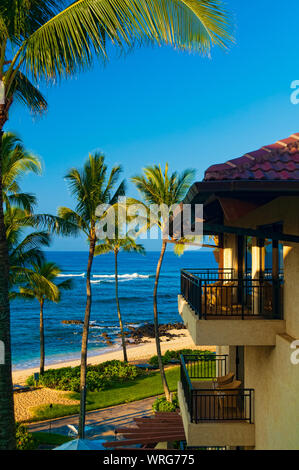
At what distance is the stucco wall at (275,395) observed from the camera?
21.8ft

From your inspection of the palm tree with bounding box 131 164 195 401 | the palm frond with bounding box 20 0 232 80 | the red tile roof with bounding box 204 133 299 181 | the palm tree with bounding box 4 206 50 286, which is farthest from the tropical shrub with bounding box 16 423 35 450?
the red tile roof with bounding box 204 133 299 181

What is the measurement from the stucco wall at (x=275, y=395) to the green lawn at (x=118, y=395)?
1425cm

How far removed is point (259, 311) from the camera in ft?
28.7

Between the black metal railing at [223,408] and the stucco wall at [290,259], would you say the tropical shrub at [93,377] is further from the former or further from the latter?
the stucco wall at [290,259]

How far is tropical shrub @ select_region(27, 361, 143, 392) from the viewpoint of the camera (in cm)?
2517

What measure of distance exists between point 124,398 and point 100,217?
10103mm

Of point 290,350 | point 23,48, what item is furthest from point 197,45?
point 290,350

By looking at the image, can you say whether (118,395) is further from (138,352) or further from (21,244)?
(138,352)

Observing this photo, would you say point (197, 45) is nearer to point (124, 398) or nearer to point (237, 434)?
point (237, 434)

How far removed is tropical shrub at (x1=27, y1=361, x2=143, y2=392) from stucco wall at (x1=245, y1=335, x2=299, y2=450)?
17.2 m

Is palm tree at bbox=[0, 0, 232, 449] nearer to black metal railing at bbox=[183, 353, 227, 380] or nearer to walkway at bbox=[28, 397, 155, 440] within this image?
black metal railing at bbox=[183, 353, 227, 380]

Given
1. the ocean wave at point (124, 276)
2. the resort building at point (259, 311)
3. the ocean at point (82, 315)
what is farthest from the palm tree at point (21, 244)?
the ocean wave at point (124, 276)

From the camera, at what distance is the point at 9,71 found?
27.0 feet

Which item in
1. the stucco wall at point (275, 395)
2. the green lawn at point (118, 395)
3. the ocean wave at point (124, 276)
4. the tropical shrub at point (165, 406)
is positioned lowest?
the ocean wave at point (124, 276)
